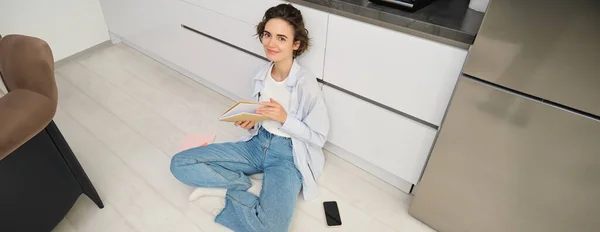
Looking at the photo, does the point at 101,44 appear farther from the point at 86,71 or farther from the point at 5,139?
the point at 5,139

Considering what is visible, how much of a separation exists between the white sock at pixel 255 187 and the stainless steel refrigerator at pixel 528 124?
67cm

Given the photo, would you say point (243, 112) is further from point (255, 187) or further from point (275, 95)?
point (255, 187)

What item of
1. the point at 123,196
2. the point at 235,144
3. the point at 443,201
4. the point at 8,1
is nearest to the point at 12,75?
the point at 123,196

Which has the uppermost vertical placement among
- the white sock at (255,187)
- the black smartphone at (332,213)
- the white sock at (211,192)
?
the white sock at (211,192)

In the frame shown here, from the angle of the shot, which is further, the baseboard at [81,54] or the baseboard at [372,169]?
the baseboard at [81,54]

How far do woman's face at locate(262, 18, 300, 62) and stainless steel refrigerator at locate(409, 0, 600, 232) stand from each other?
0.57 metres

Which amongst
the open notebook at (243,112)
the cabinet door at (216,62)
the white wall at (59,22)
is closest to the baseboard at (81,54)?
the white wall at (59,22)

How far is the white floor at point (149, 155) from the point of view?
1.32 metres

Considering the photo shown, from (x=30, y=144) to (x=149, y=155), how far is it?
23.6 inches

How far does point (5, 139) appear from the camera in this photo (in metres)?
0.83

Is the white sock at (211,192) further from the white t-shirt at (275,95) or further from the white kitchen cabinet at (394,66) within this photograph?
the white kitchen cabinet at (394,66)

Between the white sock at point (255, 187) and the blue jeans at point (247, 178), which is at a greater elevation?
the blue jeans at point (247, 178)

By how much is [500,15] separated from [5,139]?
1.19 meters

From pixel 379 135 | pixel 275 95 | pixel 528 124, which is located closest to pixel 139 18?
pixel 275 95
